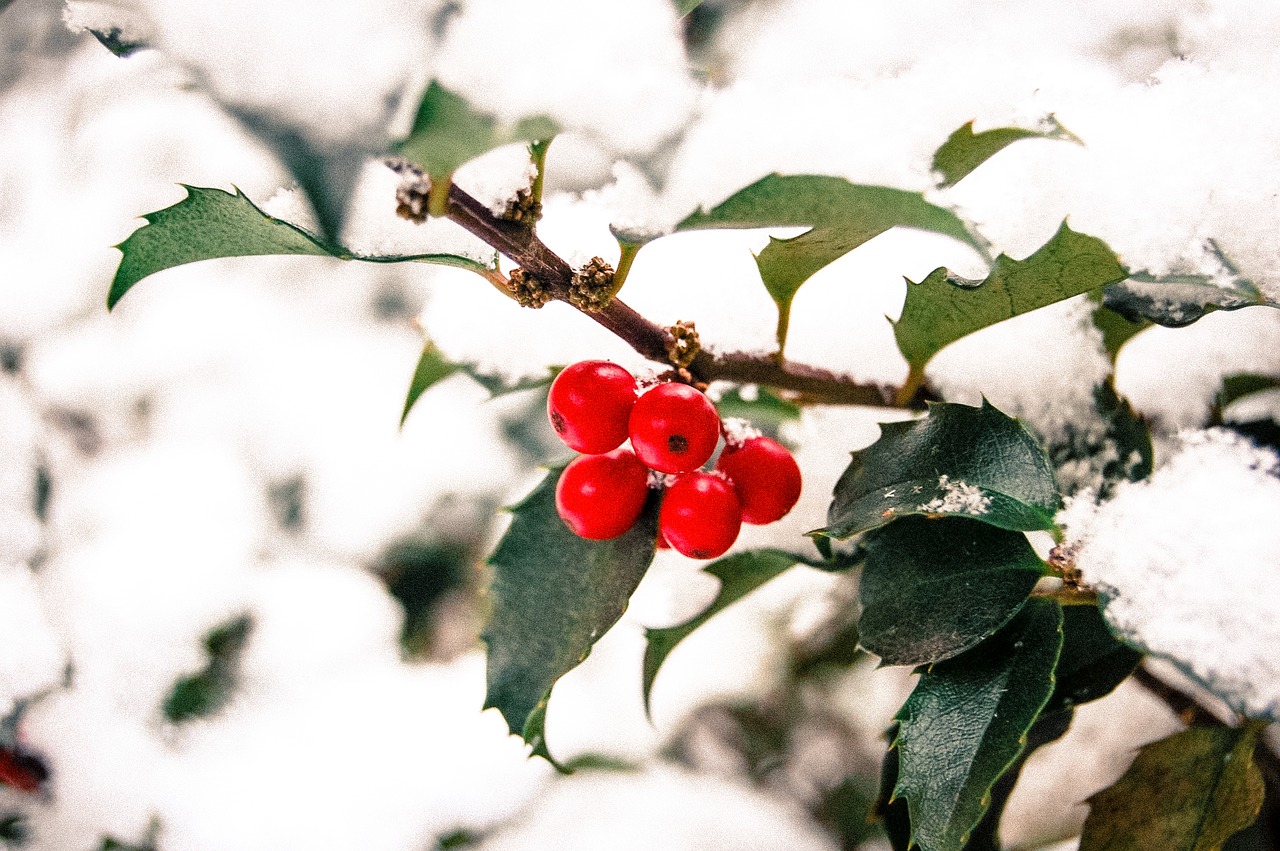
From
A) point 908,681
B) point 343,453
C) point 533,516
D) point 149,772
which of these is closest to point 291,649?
point 149,772

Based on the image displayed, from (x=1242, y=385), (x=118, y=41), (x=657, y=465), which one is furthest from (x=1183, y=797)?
(x=118, y=41)

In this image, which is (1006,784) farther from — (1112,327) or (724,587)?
(1112,327)

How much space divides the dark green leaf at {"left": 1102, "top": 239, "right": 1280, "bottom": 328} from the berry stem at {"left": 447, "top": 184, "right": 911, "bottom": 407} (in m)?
0.18

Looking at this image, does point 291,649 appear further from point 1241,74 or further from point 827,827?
point 1241,74

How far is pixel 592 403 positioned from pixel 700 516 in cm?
11

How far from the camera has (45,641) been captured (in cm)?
121

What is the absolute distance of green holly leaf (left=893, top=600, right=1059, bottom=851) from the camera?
0.50 m

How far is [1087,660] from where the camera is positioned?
615 mm

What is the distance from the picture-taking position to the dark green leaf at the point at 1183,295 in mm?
466

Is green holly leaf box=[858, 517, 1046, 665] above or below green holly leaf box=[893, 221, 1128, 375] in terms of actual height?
below

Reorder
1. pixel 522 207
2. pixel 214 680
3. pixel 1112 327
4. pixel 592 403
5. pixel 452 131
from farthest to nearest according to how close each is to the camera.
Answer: pixel 214 680 < pixel 1112 327 < pixel 592 403 < pixel 522 207 < pixel 452 131

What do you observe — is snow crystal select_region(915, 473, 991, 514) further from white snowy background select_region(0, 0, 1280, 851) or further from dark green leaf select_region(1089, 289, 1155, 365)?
dark green leaf select_region(1089, 289, 1155, 365)

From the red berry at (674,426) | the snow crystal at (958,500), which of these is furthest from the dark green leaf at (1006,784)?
the red berry at (674,426)

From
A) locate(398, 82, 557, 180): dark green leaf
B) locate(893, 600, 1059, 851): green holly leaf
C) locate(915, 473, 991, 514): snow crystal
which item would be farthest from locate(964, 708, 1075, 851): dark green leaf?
locate(398, 82, 557, 180): dark green leaf
